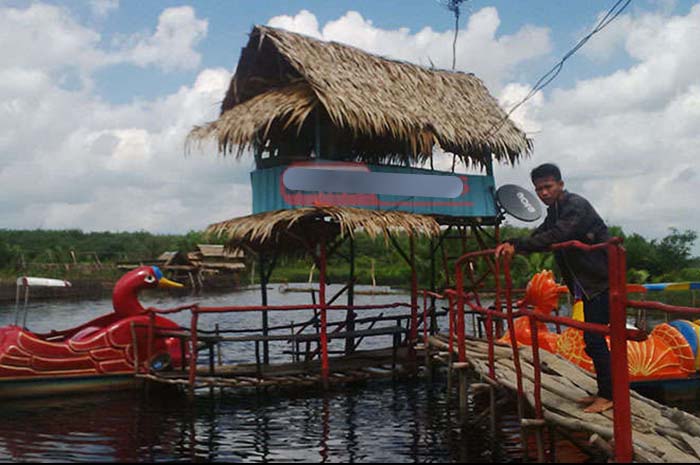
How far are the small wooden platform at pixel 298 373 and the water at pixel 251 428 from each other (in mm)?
358

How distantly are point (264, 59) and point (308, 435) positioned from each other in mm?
7366

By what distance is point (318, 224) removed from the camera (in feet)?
39.0

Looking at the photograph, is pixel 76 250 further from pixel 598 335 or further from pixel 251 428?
pixel 598 335

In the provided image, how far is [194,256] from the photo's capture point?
39250mm

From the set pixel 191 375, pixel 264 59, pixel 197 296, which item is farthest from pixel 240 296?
pixel 191 375

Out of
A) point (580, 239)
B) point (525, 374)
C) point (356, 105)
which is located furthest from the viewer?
point (356, 105)

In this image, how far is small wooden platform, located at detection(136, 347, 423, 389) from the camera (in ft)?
33.7

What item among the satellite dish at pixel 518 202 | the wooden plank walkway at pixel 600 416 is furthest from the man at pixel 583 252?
the satellite dish at pixel 518 202

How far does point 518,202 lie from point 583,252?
7.17 metres

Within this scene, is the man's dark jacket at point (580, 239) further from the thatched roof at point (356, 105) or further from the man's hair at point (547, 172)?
the thatched roof at point (356, 105)

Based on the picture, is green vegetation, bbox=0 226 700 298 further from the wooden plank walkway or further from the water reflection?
the wooden plank walkway

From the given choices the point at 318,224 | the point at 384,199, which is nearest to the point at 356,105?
the point at 384,199

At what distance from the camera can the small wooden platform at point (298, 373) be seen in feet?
33.7

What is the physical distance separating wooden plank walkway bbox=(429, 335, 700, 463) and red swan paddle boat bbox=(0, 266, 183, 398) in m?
5.58
